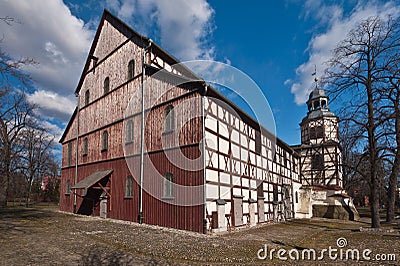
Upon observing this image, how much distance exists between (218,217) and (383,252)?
21.7ft

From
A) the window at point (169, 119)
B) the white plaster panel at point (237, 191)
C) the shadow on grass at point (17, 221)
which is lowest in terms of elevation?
the shadow on grass at point (17, 221)

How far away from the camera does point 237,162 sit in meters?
16.9

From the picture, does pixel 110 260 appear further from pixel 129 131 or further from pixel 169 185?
pixel 129 131

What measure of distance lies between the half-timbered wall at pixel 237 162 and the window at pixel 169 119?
6.85ft

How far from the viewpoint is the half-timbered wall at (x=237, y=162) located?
14141 millimetres

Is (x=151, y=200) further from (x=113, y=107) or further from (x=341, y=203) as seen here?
(x=341, y=203)

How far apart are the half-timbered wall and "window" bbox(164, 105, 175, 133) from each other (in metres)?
2.09

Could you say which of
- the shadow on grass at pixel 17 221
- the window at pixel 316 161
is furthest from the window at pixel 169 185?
the window at pixel 316 161

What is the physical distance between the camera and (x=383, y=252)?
9.47 meters

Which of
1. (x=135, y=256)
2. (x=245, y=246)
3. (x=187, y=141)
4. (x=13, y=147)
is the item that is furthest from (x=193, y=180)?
(x=13, y=147)

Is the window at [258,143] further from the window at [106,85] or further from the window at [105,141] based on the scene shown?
the window at [106,85]

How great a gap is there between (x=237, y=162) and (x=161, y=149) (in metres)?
4.52

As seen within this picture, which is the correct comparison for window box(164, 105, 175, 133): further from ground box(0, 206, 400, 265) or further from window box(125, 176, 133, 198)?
ground box(0, 206, 400, 265)

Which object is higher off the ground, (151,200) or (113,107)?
(113,107)
